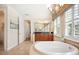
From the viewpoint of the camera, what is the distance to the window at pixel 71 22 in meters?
1.98

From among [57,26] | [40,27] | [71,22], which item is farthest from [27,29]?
[71,22]

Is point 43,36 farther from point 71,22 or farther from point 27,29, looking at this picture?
point 71,22

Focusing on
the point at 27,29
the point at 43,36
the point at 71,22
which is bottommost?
the point at 43,36

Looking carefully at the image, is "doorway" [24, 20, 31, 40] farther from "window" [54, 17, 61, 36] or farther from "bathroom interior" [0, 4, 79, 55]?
"window" [54, 17, 61, 36]

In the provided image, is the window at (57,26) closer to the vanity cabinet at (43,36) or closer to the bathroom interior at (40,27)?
the bathroom interior at (40,27)

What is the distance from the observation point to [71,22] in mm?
2086

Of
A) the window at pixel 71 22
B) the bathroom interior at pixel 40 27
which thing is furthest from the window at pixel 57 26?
the window at pixel 71 22

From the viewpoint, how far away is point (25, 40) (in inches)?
84.5

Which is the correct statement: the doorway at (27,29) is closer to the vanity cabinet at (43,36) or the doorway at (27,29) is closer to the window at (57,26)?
the vanity cabinet at (43,36)

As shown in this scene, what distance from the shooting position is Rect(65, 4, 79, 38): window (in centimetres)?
198

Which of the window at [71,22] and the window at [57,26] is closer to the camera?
the window at [71,22]

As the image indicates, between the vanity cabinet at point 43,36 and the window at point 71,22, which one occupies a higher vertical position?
the window at point 71,22

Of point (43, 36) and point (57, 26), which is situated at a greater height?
point (57, 26)
